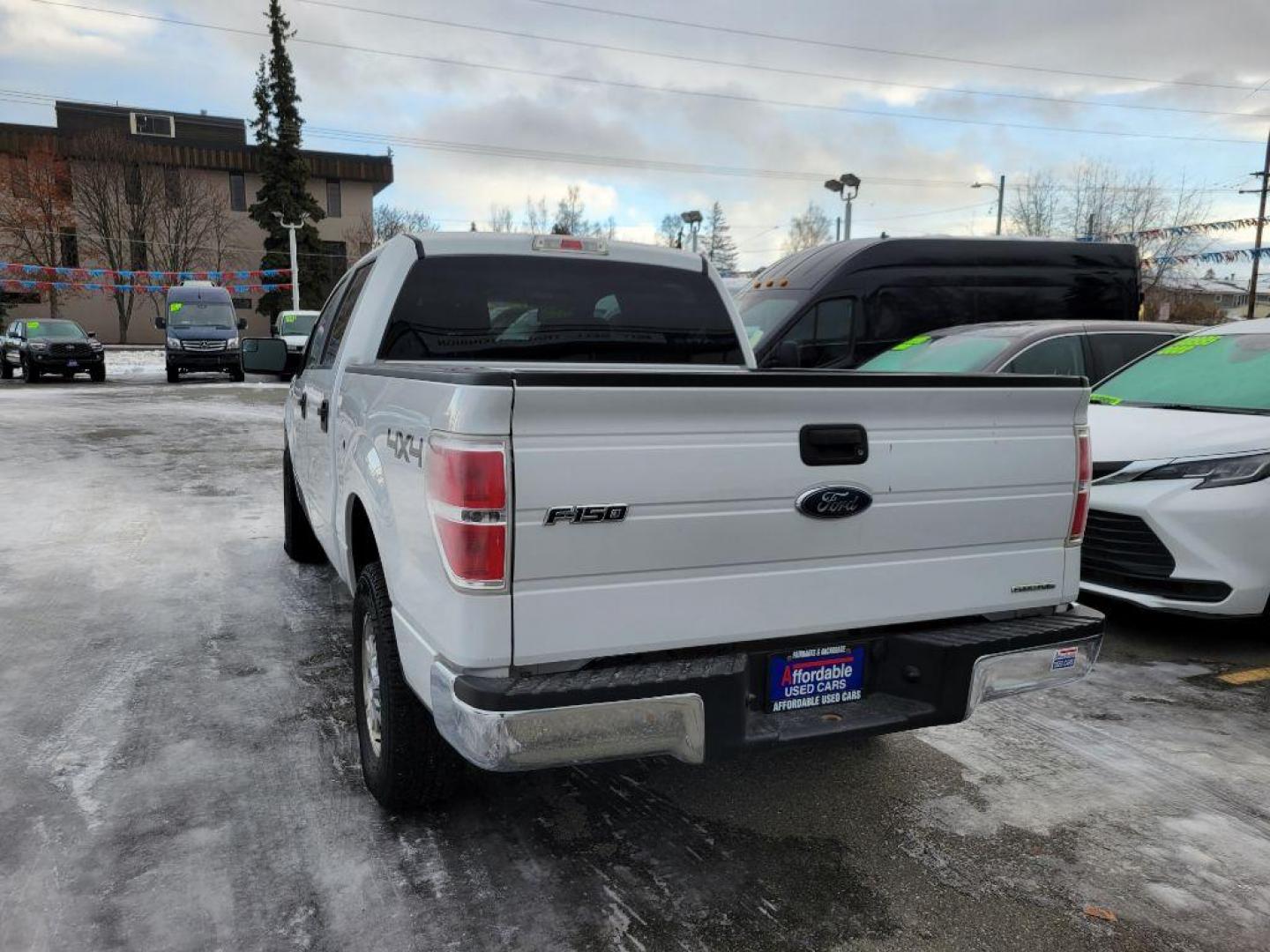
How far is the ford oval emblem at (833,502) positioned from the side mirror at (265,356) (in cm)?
423

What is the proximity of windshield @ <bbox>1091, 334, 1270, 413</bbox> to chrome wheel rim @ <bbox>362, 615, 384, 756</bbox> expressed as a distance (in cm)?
483

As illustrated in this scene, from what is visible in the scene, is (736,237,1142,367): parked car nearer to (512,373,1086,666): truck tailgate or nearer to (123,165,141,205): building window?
(512,373,1086,666): truck tailgate

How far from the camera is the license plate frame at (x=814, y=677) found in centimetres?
264

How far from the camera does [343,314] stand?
4656mm

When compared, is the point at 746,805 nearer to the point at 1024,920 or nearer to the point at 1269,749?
the point at 1024,920

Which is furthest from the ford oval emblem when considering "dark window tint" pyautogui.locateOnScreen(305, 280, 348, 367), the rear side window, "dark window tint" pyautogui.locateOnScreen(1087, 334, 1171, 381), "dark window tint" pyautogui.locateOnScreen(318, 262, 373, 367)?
"dark window tint" pyautogui.locateOnScreen(1087, 334, 1171, 381)

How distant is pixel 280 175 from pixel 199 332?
24.2m

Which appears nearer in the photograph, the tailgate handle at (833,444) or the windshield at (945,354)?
the tailgate handle at (833,444)

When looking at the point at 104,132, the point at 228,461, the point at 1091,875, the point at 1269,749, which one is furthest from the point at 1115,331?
the point at 104,132

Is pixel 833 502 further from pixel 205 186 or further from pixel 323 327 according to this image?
pixel 205 186

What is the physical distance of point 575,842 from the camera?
2965 mm

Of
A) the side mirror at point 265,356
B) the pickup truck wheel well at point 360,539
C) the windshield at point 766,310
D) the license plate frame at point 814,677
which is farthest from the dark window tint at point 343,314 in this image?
the windshield at point 766,310

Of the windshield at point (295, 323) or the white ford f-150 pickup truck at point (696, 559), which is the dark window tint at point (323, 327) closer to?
the white ford f-150 pickup truck at point (696, 559)

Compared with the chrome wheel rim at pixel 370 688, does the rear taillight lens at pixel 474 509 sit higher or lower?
higher
